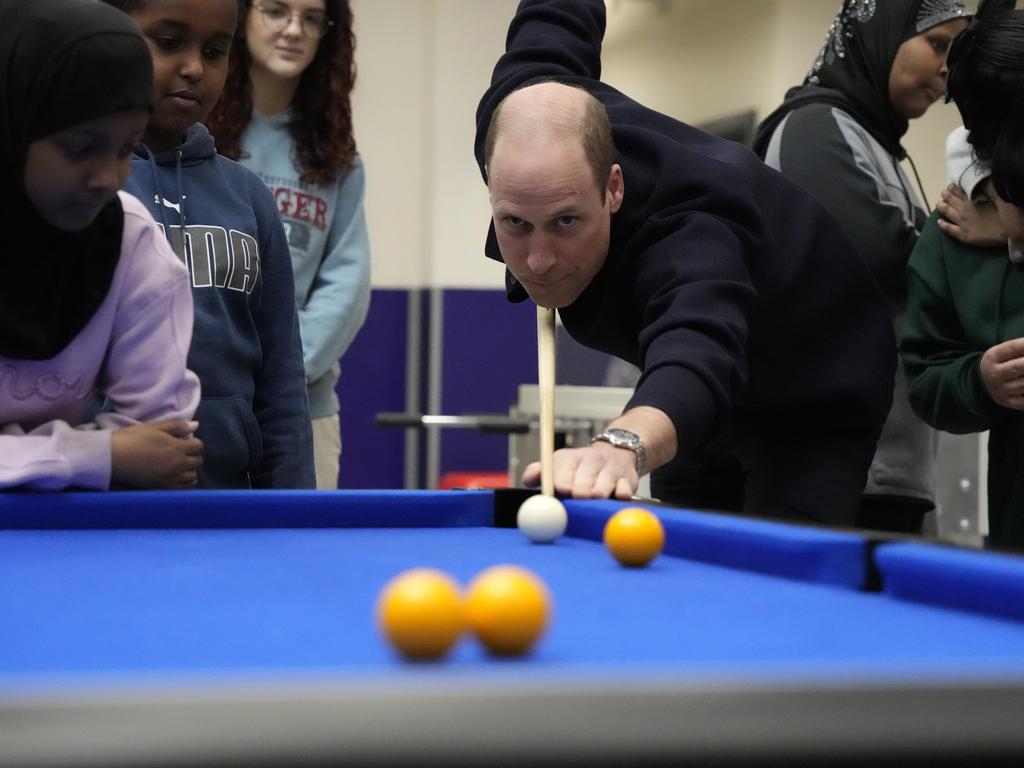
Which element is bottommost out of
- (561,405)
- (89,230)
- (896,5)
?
(561,405)

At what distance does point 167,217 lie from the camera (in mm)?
2246

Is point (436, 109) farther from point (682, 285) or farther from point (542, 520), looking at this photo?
point (542, 520)

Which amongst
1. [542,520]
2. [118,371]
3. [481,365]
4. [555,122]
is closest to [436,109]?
[481,365]

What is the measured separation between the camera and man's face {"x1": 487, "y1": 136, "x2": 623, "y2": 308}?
2006mm


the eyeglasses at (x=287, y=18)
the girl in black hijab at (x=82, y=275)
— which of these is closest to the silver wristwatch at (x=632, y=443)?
the girl in black hijab at (x=82, y=275)

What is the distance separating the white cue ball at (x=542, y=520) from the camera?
5.18 feet

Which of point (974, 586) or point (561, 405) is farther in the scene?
point (561, 405)

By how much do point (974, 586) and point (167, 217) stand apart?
158 cm

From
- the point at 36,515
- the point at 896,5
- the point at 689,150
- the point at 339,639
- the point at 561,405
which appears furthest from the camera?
the point at 561,405

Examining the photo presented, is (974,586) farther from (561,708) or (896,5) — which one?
(896,5)

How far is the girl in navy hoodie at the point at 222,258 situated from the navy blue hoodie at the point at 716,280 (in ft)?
1.42

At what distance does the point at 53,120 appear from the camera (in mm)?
1632

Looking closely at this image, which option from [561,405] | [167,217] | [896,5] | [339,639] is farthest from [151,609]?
[561,405]

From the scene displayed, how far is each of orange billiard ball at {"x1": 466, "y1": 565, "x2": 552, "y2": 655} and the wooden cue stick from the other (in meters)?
0.90
